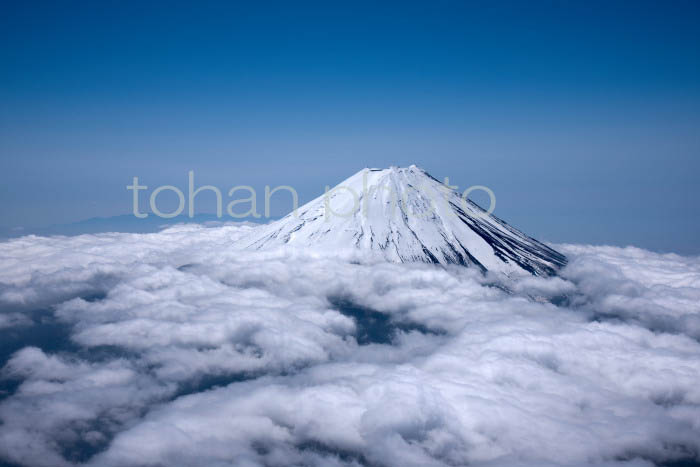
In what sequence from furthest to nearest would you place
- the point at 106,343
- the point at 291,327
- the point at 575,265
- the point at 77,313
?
1. the point at 575,265
2. the point at 77,313
3. the point at 291,327
4. the point at 106,343

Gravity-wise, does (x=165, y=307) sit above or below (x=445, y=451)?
above

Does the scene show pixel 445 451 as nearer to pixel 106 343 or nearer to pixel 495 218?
pixel 106 343

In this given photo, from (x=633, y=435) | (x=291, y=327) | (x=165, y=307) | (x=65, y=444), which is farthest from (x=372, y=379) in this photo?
(x=165, y=307)

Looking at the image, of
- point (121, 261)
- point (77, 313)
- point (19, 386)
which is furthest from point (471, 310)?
point (121, 261)

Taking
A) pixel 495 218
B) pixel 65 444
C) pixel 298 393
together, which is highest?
pixel 495 218

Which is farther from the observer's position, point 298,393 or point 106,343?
point 106,343

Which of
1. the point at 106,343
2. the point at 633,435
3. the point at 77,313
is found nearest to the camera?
the point at 633,435
